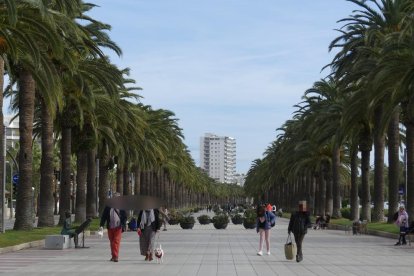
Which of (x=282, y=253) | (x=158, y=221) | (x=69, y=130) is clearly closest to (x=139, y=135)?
(x=69, y=130)

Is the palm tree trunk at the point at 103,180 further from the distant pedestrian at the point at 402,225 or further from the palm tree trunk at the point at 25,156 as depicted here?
the distant pedestrian at the point at 402,225

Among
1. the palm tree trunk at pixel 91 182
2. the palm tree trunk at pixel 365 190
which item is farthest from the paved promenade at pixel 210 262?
the palm tree trunk at pixel 365 190

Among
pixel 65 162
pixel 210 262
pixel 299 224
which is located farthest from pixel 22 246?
pixel 65 162

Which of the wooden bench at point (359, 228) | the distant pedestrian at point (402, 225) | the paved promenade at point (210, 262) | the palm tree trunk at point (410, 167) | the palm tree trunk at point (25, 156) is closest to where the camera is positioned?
the paved promenade at point (210, 262)

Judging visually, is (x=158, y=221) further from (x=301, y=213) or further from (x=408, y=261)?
(x=408, y=261)

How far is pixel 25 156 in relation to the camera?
35.5 m

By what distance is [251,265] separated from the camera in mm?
20156

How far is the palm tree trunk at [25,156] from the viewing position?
115 ft

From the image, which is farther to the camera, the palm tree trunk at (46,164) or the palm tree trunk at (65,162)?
the palm tree trunk at (65,162)

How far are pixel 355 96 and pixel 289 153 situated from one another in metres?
36.0

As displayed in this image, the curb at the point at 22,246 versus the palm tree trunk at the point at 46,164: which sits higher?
the palm tree trunk at the point at 46,164

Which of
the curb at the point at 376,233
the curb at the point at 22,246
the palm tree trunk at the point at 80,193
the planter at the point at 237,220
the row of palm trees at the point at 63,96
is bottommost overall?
the curb at the point at 22,246

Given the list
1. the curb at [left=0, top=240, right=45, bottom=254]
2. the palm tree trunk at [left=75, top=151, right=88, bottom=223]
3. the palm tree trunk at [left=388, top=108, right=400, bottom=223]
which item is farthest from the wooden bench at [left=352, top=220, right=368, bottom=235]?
the curb at [left=0, top=240, right=45, bottom=254]

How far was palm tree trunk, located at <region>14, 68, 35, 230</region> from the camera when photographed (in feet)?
115
